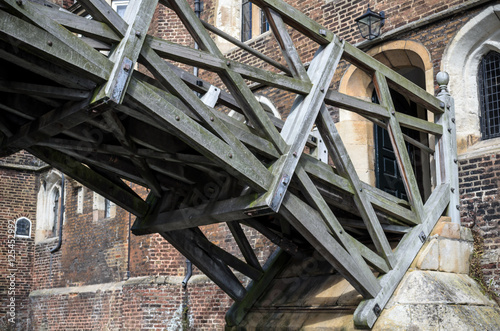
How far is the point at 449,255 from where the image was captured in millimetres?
7082

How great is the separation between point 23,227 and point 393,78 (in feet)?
48.2

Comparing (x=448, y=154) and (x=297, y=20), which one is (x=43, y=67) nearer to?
(x=297, y=20)

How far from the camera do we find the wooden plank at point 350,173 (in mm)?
6168

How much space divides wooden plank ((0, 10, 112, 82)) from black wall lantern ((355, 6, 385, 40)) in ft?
18.8

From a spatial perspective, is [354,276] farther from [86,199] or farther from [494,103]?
[86,199]

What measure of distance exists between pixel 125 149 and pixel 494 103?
16.1 ft

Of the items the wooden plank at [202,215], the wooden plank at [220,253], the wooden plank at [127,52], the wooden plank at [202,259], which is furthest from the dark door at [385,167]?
the wooden plank at [127,52]

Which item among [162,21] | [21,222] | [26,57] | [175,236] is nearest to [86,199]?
[21,222]

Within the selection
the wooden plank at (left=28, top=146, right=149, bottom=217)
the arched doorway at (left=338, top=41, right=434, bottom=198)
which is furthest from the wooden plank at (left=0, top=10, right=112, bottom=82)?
the arched doorway at (left=338, top=41, right=434, bottom=198)

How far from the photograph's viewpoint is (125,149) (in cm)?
586

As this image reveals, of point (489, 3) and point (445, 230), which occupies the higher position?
point (489, 3)

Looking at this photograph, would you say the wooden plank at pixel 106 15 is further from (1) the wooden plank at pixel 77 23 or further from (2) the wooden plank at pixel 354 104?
(2) the wooden plank at pixel 354 104

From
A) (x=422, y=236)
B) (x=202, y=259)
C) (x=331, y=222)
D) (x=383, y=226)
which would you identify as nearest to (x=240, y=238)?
(x=202, y=259)

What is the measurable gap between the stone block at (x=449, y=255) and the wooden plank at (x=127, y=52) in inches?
159
